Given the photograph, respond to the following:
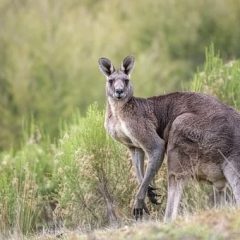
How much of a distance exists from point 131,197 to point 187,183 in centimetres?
202

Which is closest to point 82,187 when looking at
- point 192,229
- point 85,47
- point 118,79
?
point 118,79

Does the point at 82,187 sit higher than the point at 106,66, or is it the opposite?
the point at 106,66

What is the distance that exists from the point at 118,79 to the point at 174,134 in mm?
920

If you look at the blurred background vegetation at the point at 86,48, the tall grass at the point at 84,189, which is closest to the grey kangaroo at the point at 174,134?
the tall grass at the point at 84,189

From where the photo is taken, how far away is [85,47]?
26203 mm

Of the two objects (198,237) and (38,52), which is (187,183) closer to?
(198,237)

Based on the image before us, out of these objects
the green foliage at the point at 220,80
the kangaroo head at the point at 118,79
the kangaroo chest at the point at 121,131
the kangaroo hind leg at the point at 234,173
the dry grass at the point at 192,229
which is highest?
the green foliage at the point at 220,80

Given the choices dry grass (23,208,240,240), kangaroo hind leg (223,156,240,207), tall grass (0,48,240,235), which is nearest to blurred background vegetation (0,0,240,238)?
tall grass (0,48,240,235)

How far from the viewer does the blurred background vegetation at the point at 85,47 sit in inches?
981

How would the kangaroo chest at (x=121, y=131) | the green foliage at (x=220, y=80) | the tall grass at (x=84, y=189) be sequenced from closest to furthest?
1. the kangaroo chest at (x=121, y=131)
2. the tall grass at (x=84, y=189)
3. the green foliage at (x=220, y=80)

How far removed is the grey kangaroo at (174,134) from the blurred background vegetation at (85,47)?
1409 centimetres

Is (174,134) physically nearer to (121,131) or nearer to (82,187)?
(121,131)

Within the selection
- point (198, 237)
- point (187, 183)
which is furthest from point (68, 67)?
point (198, 237)

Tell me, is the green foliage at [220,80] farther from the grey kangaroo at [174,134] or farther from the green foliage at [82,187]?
the grey kangaroo at [174,134]
